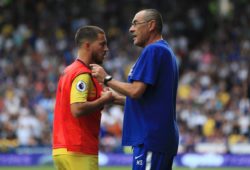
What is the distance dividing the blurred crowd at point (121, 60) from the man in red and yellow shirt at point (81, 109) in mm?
12212

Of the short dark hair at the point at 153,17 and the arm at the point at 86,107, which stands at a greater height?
the short dark hair at the point at 153,17

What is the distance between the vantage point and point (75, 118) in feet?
23.9

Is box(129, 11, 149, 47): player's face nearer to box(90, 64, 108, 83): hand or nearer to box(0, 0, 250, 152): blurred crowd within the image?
box(90, 64, 108, 83): hand

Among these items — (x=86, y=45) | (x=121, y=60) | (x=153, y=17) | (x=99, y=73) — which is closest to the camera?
(x=99, y=73)

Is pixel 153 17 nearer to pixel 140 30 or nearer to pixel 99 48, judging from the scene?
pixel 140 30

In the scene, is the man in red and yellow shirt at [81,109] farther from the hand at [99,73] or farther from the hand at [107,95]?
the hand at [99,73]

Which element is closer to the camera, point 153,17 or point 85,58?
point 153,17

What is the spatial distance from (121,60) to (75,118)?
15736mm

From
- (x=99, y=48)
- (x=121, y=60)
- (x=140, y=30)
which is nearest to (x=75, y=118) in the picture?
(x=99, y=48)

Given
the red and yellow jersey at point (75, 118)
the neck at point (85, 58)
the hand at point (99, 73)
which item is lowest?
the red and yellow jersey at point (75, 118)

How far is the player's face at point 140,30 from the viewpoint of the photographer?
7230 millimetres

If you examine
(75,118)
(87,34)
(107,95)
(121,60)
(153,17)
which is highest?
(121,60)

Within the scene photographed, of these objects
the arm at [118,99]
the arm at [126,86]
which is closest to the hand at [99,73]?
the arm at [126,86]

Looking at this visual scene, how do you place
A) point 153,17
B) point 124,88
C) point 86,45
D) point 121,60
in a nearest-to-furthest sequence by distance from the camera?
point 124,88
point 153,17
point 86,45
point 121,60
